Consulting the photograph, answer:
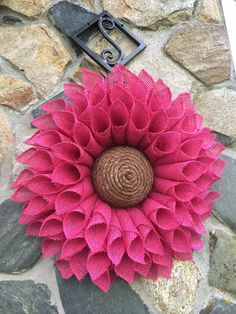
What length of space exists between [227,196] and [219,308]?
310mm

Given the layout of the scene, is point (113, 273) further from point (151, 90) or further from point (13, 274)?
point (151, 90)

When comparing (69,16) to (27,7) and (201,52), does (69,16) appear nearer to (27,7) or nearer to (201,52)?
(27,7)

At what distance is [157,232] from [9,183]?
15.0 inches

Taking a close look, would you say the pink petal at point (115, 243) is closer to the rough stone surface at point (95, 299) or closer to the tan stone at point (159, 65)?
the rough stone surface at point (95, 299)

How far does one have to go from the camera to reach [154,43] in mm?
1471

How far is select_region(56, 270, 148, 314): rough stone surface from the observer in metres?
1.10

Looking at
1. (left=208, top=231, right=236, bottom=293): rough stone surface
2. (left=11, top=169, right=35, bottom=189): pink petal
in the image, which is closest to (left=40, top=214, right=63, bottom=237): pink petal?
(left=11, top=169, right=35, bottom=189): pink petal

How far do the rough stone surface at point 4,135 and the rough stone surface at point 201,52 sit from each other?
558mm

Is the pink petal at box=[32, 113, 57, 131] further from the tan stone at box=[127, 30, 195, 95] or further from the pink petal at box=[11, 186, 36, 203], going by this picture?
the tan stone at box=[127, 30, 195, 95]

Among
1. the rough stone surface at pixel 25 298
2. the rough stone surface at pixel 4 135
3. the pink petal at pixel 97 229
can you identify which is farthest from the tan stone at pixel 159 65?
the rough stone surface at pixel 25 298

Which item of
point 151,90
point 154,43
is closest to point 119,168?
point 151,90

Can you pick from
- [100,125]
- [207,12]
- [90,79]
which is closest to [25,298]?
[100,125]

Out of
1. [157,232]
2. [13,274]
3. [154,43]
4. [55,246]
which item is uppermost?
[154,43]

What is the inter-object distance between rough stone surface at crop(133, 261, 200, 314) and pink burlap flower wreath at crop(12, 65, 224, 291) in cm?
3
